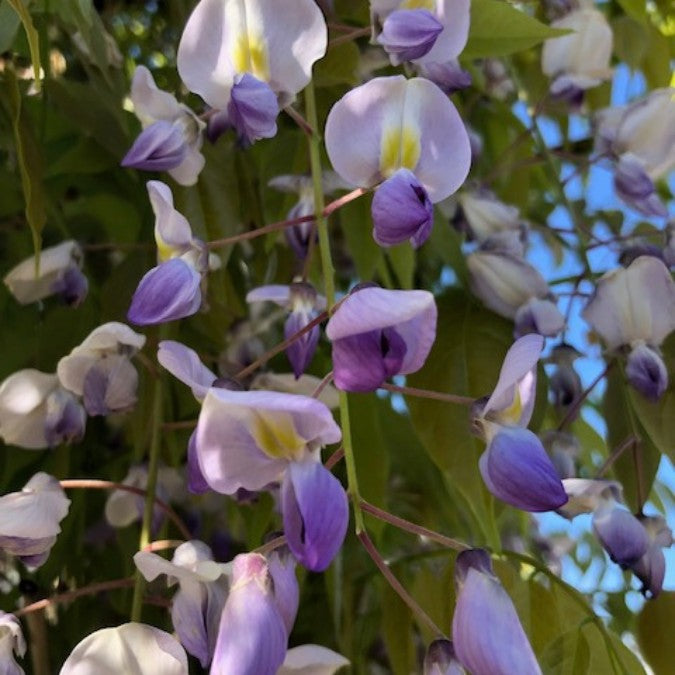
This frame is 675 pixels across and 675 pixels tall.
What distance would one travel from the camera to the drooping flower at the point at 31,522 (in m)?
0.62

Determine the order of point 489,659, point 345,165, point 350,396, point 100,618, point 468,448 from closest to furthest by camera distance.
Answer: point 489,659, point 345,165, point 468,448, point 350,396, point 100,618

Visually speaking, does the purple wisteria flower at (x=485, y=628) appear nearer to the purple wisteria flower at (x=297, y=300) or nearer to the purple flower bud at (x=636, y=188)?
the purple wisteria flower at (x=297, y=300)

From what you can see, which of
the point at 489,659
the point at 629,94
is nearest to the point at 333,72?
the point at 489,659

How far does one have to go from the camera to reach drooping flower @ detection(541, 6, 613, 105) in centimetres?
102

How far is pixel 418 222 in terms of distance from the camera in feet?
1.76

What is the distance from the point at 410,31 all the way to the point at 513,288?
247mm

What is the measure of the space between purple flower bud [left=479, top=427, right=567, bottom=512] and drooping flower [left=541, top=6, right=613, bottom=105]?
560mm

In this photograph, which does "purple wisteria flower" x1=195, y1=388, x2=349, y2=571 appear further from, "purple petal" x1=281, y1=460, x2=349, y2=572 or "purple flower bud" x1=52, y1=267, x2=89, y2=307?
"purple flower bud" x1=52, y1=267, x2=89, y2=307

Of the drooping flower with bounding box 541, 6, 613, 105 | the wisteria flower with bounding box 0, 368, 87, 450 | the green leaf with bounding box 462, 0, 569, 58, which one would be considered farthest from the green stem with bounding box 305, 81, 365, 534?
the drooping flower with bounding box 541, 6, 613, 105

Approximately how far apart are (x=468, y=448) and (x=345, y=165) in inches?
9.2

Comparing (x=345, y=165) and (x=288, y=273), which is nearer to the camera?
(x=345, y=165)

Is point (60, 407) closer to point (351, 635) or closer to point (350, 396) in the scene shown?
point (350, 396)

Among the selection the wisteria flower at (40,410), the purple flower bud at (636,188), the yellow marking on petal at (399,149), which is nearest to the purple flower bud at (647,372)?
the purple flower bud at (636,188)

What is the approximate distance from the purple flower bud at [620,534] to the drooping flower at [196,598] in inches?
9.1
